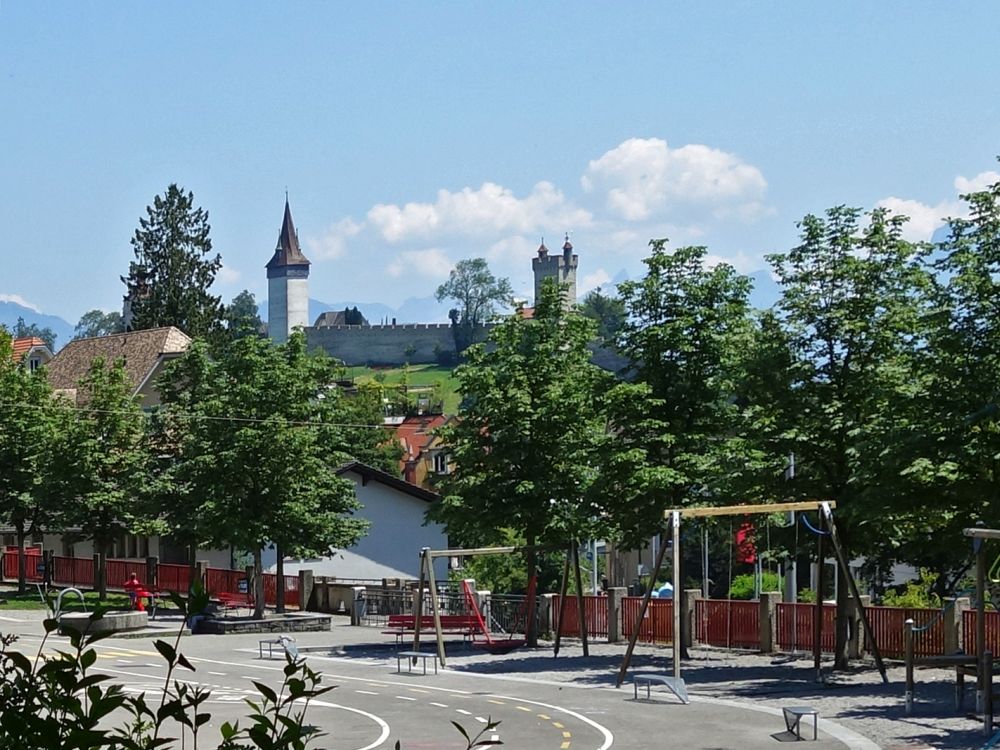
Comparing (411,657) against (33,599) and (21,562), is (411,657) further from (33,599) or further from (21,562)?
(21,562)

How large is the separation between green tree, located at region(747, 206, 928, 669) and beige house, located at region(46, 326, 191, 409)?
161 ft

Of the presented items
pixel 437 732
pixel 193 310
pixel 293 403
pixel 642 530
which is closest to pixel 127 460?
pixel 293 403

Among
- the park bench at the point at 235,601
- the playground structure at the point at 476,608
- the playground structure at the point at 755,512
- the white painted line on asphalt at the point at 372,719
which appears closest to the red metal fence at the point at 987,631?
the playground structure at the point at 755,512

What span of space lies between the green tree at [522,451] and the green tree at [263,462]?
7.45 metres

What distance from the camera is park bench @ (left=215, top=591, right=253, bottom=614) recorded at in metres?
52.1

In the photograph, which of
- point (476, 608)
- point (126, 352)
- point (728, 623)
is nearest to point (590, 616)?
point (476, 608)

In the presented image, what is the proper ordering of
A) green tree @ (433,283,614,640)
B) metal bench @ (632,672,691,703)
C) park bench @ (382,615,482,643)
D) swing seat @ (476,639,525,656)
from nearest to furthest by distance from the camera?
metal bench @ (632,672,691,703), swing seat @ (476,639,525,656), green tree @ (433,283,614,640), park bench @ (382,615,482,643)

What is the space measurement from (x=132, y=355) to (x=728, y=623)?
50.1m

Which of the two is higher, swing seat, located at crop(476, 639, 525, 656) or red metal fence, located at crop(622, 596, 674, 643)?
red metal fence, located at crop(622, 596, 674, 643)

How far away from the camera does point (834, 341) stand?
31.7m

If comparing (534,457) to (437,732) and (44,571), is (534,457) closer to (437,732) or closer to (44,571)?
A: (437,732)

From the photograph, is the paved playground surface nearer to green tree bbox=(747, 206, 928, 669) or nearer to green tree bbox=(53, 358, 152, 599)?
green tree bbox=(747, 206, 928, 669)

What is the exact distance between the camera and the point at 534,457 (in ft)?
130

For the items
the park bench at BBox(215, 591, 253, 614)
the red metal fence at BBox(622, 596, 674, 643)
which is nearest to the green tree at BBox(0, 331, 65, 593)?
the park bench at BBox(215, 591, 253, 614)
